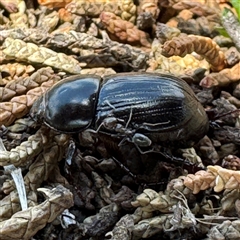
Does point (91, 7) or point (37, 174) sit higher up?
point (91, 7)

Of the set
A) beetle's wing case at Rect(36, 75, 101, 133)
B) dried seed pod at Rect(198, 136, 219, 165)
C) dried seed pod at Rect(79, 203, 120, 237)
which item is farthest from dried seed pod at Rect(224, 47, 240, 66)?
dried seed pod at Rect(79, 203, 120, 237)

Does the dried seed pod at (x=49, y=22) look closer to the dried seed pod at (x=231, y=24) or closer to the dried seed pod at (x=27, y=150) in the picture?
the dried seed pod at (x=27, y=150)

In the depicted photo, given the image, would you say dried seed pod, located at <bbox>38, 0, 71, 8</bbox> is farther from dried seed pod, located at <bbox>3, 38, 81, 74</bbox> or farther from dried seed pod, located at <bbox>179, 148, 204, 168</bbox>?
dried seed pod, located at <bbox>179, 148, 204, 168</bbox>

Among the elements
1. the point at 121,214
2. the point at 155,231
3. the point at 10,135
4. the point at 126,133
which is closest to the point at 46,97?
the point at 10,135

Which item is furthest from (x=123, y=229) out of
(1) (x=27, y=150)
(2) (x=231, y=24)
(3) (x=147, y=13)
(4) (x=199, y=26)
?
(4) (x=199, y=26)

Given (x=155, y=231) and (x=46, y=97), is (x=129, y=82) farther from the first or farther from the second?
(x=155, y=231)

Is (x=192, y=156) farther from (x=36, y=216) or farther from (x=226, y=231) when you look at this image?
(x=36, y=216)
